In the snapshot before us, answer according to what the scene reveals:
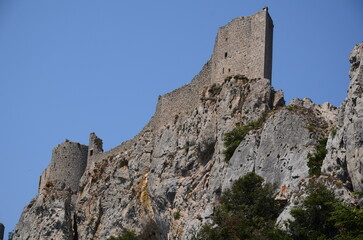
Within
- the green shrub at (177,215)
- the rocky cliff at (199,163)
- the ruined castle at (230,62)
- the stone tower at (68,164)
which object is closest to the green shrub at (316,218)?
the rocky cliff at (199,163)

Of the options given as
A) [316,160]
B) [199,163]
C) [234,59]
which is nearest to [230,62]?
[234,59]

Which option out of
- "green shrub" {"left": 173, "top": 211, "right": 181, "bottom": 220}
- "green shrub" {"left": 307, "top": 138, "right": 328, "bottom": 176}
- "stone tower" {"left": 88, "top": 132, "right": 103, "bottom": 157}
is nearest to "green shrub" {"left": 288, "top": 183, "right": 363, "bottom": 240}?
"green shrub" {"left": 307, "top": 138, "right": 328, "bottom": 176}

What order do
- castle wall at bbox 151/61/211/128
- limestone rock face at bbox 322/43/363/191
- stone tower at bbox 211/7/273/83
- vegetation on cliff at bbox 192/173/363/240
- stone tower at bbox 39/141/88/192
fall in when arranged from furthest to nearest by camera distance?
1. stone tower at bbox 39/141/88/192
2. castle wall at bbox 151/61/211/128
3. stone tower at bbox 211/7/273/83
4. limestone rock face at bbox 322/43/363/191
5. vegetation on cliff at bbox 192/173/363/240

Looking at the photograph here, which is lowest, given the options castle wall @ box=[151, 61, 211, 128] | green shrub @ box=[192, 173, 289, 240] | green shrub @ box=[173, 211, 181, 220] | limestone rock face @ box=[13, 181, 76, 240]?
green shrub @ box=[192, 173, 289, 240]

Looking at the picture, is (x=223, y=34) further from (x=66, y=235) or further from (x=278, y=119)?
(x=66, y=235)

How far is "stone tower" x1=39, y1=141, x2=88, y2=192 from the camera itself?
59.9m

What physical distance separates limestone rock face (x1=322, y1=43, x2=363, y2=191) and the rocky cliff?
0.15 feet

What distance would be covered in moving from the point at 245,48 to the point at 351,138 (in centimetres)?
1543

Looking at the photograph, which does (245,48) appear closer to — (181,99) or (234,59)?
(234,59)

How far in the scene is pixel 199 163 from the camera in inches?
1818

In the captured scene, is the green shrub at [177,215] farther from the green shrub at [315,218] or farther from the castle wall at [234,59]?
the green shrub at [315,218]

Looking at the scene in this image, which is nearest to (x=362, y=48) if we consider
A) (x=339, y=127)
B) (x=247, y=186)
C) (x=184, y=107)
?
(x=339, y=127)

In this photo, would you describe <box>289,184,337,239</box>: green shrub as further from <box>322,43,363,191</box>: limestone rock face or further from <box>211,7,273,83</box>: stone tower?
<box>211,7,273,83</box>: stone tower

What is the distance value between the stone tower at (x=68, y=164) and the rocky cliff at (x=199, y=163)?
0.63 metres
